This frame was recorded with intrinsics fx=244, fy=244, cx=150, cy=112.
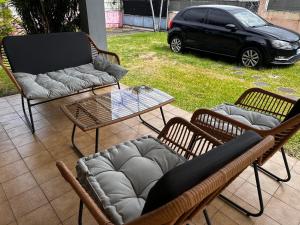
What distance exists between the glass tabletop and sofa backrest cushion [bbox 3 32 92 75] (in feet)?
3.69

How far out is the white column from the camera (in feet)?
11.5

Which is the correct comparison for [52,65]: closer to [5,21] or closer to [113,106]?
[113,106]

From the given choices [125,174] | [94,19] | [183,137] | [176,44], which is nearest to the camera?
[125,174]

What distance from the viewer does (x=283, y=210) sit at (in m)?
1.70

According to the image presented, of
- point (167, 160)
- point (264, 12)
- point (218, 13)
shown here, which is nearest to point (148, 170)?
point (167, 160)

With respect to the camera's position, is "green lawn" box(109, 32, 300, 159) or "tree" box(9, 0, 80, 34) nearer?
"tree" box(9, 0, 80, 34)

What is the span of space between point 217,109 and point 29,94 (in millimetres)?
1770

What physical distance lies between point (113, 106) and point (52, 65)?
1.39 m

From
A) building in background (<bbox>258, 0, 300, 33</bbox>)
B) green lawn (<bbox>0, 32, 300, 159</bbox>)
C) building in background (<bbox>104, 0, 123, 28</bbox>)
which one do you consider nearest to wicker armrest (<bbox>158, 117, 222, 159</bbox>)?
green lawn (<bbox>0, 32, 300, 159</bbox>)

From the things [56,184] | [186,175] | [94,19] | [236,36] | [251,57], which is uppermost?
[94,19]

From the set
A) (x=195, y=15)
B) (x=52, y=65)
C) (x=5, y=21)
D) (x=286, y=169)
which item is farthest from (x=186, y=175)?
(x=195, y=15)

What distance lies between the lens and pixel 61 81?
2.80 metres

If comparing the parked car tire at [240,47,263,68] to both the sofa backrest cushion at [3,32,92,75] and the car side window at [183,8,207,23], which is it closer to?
the car side window at [183,8,207,23]

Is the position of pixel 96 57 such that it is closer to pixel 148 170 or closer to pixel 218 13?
pixel 148 170
